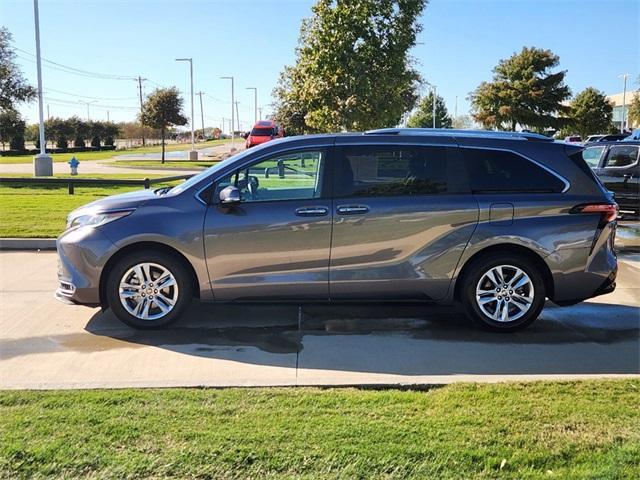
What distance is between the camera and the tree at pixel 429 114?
7064cm

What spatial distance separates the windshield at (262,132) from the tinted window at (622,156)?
28.3 metres

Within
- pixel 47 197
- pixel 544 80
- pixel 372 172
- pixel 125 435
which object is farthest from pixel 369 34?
pixel 544 80

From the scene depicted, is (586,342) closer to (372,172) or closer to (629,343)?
(629,343)

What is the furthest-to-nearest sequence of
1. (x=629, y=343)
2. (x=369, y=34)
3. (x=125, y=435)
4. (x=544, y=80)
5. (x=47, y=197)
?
(x=544, y=80), (x=369, y=34), (x=47, y=197), (x=629, y=343), (x=125, y=435)

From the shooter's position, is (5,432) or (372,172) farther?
(372,172)

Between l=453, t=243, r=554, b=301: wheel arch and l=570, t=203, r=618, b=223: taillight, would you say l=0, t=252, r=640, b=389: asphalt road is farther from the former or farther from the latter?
l=570, t=203, r=618, b=223: taillight

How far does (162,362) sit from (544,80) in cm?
5362

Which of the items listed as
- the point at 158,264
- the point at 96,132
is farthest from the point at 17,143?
the point at 158,264

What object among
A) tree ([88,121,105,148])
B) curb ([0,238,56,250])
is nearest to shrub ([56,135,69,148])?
tree ([88,121,105,148])

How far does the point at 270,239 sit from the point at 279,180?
2.07 feet

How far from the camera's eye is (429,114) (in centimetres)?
7256

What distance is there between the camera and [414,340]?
541cm

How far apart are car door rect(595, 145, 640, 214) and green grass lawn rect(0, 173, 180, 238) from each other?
1125 cm

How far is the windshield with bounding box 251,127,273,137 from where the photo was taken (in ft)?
129
